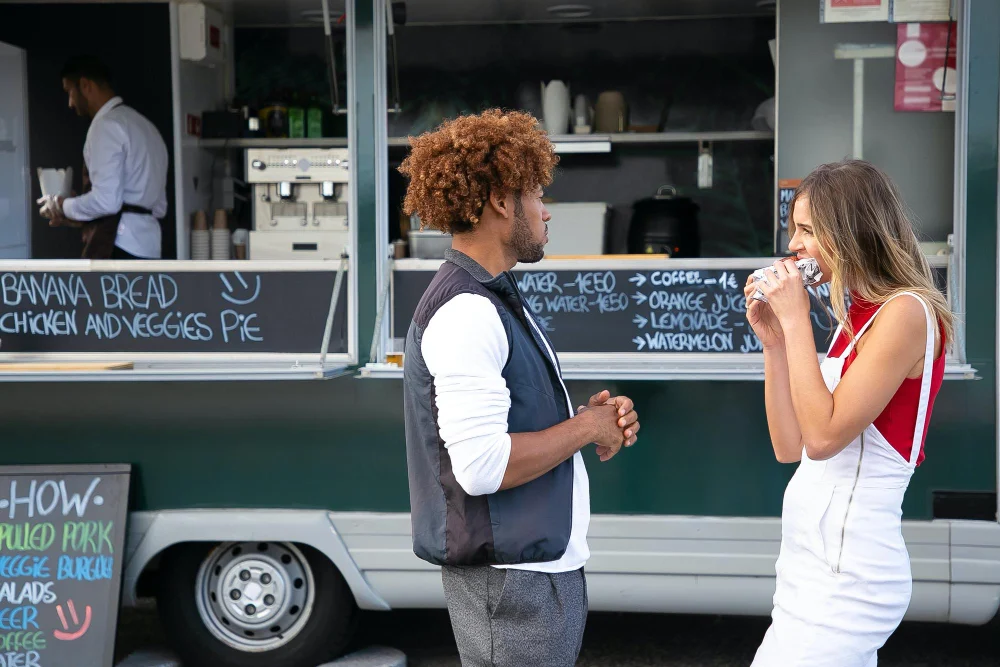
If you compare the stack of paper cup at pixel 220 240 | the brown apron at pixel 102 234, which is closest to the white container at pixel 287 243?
the stack of paper cup at pixel 220 240

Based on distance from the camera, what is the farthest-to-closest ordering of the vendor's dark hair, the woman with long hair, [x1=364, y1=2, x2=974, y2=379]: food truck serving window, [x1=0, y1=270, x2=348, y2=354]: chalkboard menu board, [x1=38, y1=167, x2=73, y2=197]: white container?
the vendor's dark hair
[x1=38, y1=167, x2=73, y2=197]: white container
[x1=0, y1=270, x2=348, y2=354]: chalkboard menu board
[x1=364, y1=2, x2=974, y2=379]: food truck serving window
the woman with long hair

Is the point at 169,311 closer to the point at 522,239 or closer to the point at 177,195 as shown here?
the point at 177,195

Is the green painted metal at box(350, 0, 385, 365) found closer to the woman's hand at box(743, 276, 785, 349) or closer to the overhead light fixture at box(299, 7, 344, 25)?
the woman's hand at box(743, 276, 785, 349)

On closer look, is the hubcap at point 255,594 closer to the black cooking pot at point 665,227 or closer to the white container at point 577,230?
the white container at point 577,230

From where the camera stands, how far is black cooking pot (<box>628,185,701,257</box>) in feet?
21.0

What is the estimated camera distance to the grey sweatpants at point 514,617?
2.03m

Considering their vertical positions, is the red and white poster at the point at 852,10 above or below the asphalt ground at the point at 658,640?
above

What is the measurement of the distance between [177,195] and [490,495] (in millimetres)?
4653

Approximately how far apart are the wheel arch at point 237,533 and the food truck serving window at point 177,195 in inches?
21.6

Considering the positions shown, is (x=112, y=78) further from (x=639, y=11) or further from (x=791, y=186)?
(x=791, y=186)

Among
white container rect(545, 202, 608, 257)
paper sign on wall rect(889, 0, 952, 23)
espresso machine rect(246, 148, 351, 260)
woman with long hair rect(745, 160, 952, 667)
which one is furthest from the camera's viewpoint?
espresso machine rect(246, 148, 351, 260)

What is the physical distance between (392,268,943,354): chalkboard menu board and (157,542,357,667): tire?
98cm

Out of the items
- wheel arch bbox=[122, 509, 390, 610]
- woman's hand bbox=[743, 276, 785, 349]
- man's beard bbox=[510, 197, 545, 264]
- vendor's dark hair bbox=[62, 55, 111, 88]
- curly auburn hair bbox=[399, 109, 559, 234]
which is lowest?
wheel arch bbox=[122, 509, 390, 610]

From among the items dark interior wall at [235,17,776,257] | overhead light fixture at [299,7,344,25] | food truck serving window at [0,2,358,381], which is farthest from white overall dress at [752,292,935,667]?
overhead light fixture at [299,7,344,25]
